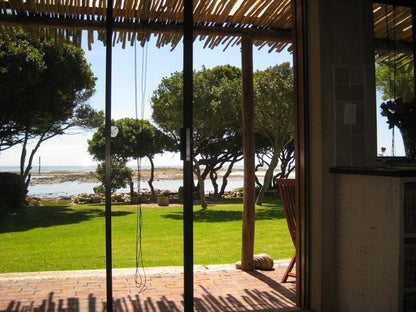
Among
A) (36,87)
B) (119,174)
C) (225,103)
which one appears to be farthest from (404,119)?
(119,174)

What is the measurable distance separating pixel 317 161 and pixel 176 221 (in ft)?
23.0

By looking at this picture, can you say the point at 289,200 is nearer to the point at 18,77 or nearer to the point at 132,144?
the point at 18,77

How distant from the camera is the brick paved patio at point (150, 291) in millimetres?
2688

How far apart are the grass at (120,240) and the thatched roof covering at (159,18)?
262 cm

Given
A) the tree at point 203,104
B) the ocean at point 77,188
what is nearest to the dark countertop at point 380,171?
the tree at point 203,104

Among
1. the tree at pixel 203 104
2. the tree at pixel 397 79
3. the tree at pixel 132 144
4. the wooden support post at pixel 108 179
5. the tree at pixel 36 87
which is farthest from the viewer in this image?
the tree at pixel 132 144

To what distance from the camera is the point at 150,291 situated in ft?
10.0

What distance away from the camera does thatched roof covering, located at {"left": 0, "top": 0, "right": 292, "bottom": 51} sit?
3.20 m

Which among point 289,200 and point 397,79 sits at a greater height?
point 397,79

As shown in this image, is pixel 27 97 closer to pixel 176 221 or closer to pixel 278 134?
pixel 176 221

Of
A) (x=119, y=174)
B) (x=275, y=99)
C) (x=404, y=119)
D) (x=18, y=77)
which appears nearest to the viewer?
(x=404, y=119)

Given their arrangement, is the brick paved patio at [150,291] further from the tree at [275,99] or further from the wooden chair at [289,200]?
the tree at [275,99]

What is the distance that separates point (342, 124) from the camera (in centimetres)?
253

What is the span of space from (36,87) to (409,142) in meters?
10.5
